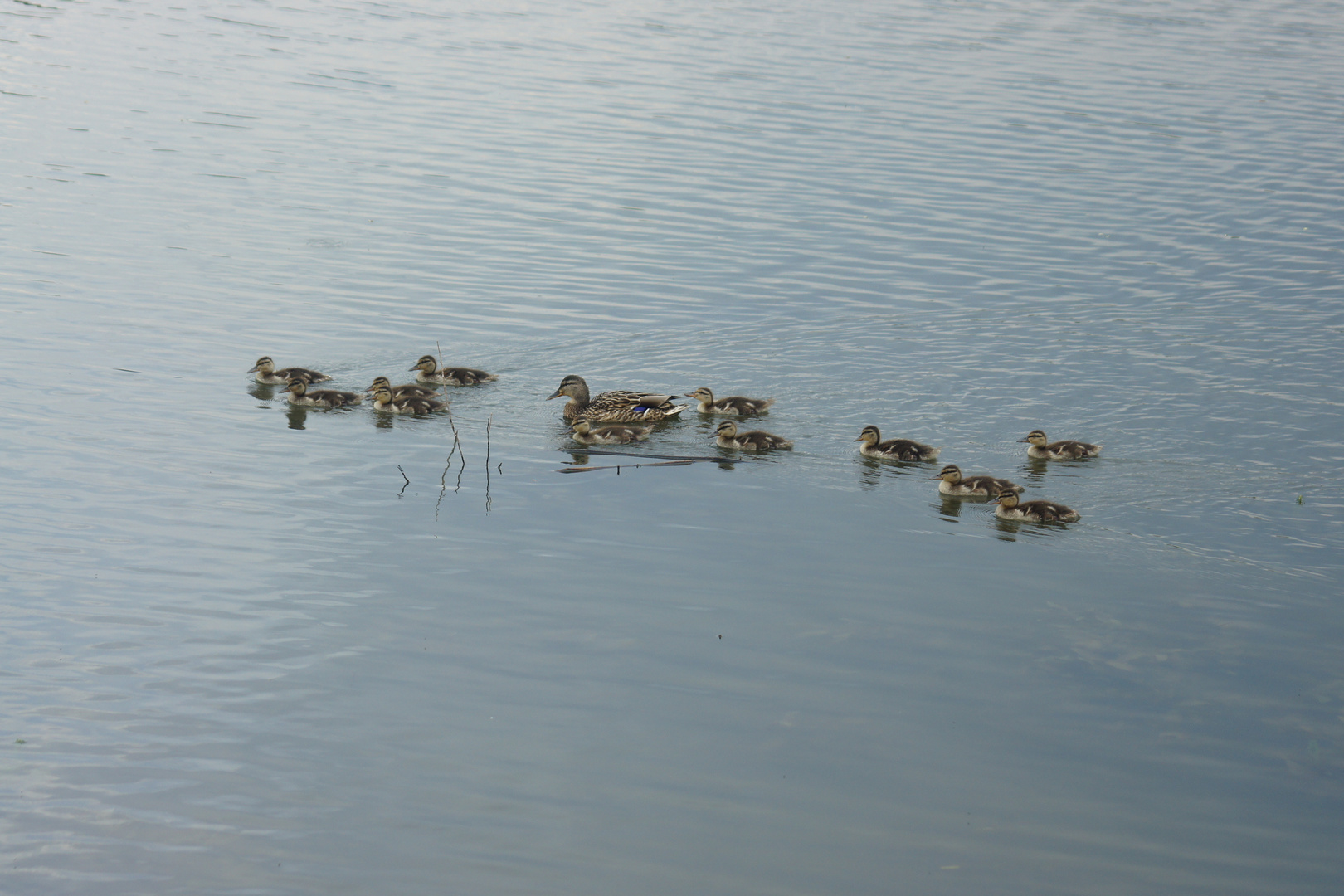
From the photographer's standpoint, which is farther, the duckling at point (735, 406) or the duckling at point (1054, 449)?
the duckling at point (735, 406)

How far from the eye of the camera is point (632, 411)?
40.6 ft

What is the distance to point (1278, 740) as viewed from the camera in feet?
24.0

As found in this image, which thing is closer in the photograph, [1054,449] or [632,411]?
[1054,449]

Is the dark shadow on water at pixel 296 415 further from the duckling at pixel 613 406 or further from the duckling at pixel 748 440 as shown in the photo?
the duckling at pixel 748 440

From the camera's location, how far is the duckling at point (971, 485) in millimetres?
10911

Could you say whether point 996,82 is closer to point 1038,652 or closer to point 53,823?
point 1038,652

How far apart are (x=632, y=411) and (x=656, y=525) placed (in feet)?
8.06

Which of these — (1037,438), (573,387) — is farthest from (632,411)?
(1037,438)

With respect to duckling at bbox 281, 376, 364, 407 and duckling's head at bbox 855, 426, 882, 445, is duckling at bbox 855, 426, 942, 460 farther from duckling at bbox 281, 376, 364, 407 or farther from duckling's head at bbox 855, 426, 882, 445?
duckling at bbox 281, 376, 364, 407

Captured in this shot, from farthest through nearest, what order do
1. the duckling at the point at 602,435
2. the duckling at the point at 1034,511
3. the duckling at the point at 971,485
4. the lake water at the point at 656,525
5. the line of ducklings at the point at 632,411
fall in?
the duckling at the point at 602,435 < the line of ducklings at the point at 632,411 < the duckling at the point at 971,485 < the duckling at the point at 1034,511 < the lake water at the point at 656,525

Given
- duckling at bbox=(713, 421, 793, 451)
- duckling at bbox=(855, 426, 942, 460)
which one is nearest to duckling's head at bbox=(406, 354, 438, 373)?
duckling at bbox=(713, 421, 793, 451)

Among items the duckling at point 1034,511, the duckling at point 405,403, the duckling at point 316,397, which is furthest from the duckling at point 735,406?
the duckling at point 316,397

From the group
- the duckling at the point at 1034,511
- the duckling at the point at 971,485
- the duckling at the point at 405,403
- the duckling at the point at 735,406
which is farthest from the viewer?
the duckling at the point at 735,406

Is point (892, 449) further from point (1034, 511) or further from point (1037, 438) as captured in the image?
point (1034, 511)
